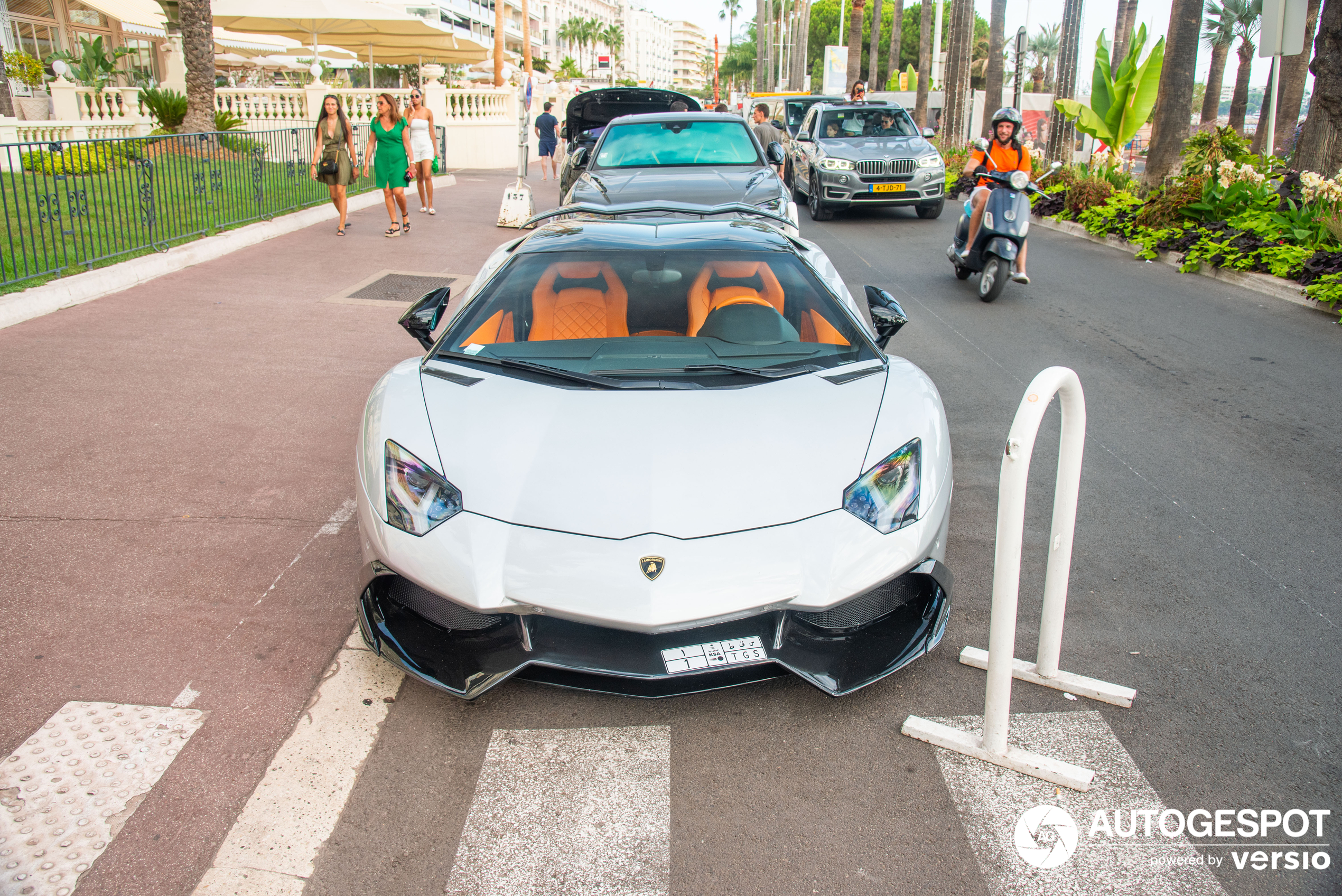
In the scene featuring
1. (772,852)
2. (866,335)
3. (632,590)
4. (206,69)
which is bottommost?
(772,852)

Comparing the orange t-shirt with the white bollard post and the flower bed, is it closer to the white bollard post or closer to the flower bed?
the flower bed

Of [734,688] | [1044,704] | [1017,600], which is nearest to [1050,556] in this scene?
[1017,600]

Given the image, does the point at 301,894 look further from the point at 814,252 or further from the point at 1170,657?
the point at 814,252

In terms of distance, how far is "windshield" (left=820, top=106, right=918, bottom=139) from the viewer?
16.9 meters

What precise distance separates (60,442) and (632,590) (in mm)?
4274

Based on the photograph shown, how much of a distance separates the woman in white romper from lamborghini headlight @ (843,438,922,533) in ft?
45.2

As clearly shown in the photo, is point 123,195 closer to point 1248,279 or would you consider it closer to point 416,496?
point 416,496

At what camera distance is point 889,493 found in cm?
310

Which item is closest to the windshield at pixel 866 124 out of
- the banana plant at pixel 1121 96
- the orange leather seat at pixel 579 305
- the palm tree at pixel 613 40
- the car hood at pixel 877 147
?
the car hood at pixel 877 147

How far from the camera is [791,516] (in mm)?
2939

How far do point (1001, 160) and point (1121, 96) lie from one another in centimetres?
805

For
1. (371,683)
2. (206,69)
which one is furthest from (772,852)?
(206,69)

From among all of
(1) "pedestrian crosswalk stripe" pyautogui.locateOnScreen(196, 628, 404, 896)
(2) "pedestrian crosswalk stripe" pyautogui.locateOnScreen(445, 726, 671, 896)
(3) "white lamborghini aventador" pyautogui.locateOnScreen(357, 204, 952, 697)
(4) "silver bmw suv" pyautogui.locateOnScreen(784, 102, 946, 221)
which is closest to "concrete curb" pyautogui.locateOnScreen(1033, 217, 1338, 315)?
(4) "silver bmw suv" pyautogui.locateOnScreen(784, 102, 946, 221)

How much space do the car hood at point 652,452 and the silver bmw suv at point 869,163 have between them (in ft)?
42.2
